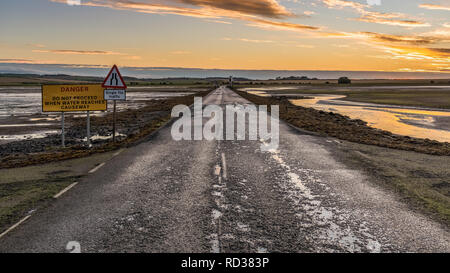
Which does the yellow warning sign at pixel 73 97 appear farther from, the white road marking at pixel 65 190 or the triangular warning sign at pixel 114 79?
the white road marking at pixel 65 190

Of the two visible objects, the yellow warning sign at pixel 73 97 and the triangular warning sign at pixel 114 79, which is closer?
the triangular warning sign at pixel 114 79

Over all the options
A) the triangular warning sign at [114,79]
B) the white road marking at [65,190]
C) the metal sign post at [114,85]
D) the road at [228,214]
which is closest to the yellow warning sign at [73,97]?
the metal sign post at [114,85]

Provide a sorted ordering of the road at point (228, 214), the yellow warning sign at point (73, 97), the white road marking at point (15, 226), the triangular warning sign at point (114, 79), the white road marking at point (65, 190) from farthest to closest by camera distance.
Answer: the yellow warning sign at point (73, 97) < the triangular warning sign at point (114, 79) < the white road marking at point (65, 190) < the white road marking at point (15, 226) < the road at point (228, 214)

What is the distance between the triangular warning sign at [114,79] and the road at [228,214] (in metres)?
4.58

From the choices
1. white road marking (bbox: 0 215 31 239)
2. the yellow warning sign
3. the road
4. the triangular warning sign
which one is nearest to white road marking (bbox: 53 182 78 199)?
the road

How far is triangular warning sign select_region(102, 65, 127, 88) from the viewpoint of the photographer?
13586mm

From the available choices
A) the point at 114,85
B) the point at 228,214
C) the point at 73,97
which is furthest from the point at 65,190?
the point at 73,97

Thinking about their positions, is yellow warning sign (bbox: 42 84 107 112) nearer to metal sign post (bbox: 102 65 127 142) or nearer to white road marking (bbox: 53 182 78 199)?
metal sign post (bbox: 102 65 127 142)

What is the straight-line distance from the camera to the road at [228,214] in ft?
16.6

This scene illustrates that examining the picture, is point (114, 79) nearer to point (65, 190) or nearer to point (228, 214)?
point (65, 190)

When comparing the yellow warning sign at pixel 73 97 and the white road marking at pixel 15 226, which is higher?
the yellow warning sign at pixel 73 97
